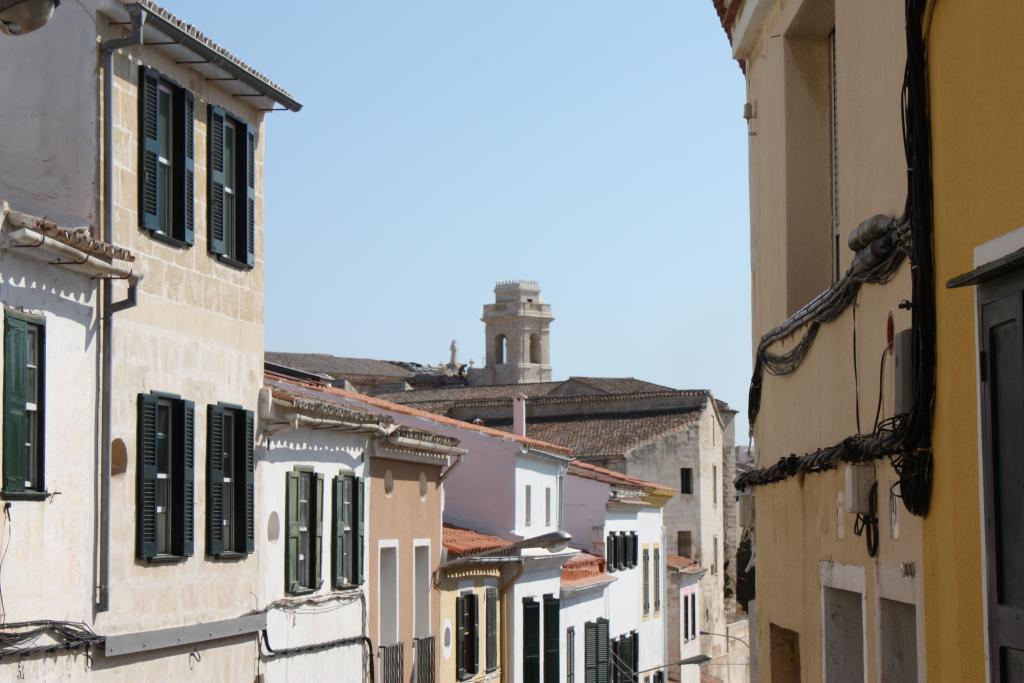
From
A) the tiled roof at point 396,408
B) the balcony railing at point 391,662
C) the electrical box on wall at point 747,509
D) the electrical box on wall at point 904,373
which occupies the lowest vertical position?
the balcony railing at point 391,662

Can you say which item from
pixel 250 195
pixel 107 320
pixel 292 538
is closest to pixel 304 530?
pixel 292 538

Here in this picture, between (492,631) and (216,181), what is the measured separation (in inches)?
629

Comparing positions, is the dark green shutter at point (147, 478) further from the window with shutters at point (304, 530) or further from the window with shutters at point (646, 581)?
the window with shutters at point (646, 581)

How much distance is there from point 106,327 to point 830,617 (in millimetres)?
8667

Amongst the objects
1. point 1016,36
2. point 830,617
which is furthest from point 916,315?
point 830,617

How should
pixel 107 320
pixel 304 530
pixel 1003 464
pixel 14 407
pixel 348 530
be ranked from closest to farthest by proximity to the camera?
pixel 1003 464
pixel 14 407
pixel 107 320
pixel 304 530
pixel 348 530

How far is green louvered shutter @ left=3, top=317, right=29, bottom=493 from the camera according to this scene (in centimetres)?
1352

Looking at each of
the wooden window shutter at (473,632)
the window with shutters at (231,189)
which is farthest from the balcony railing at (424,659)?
the window with shutters at (231,189)

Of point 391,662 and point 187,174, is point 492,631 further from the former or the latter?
point 187,174

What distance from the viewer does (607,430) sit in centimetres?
6675

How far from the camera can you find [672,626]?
53281 millimetres

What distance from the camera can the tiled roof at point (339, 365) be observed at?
4338 inches

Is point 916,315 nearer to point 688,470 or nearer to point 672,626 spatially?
point 672,626

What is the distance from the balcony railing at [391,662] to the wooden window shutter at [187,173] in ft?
29.9
